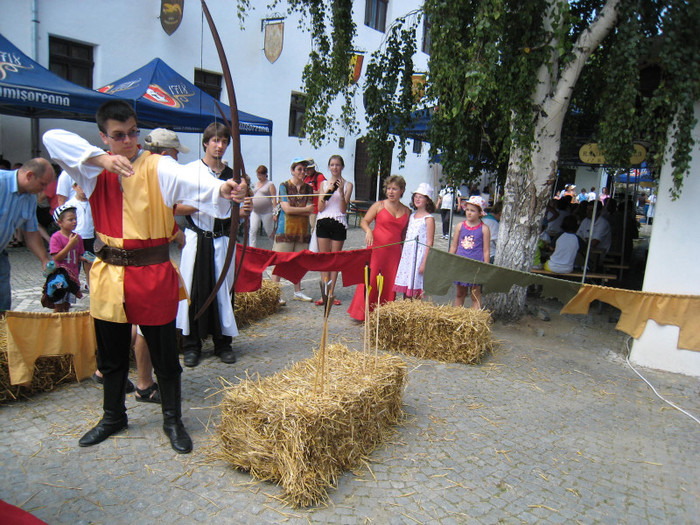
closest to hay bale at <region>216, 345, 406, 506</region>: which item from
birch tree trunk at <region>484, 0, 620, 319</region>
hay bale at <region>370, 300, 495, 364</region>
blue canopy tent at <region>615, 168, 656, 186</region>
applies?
hay bale at <region>370, 300, 495, 364</region>

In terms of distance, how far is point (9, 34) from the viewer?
394 inches

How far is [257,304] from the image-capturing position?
20.7 ft

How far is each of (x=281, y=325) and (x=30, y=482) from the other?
11.4 feet

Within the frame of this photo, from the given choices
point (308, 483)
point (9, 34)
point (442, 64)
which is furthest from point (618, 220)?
point (9, 34)

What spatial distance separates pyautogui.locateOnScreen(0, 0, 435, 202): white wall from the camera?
10539mm

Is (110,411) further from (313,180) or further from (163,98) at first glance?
(163,98)

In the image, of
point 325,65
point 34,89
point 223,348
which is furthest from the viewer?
point 34,89

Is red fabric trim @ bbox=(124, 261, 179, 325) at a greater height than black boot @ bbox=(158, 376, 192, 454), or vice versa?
red fabric trim @ bbox=(124, 261, 179, 325)

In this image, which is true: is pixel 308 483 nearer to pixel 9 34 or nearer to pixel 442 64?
pixel 442 64

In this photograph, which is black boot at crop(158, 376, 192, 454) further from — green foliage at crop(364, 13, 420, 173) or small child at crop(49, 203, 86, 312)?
green foliage at crop(364, 13, 420, 173)

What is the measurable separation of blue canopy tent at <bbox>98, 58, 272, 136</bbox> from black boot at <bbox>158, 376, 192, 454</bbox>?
267 inches

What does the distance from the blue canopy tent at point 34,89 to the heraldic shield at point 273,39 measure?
20.6 ft

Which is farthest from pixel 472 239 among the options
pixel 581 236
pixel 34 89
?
pixel 34 89

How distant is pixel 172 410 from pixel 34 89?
21.9 feet
